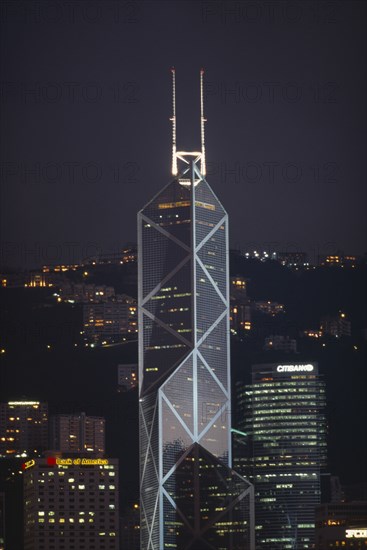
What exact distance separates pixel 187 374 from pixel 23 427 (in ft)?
38.0

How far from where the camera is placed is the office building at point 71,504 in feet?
356

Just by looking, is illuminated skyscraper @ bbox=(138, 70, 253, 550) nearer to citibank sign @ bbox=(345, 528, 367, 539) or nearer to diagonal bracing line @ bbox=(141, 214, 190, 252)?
diagonal bracing line @ bbox=(141, 214, 190, 252)

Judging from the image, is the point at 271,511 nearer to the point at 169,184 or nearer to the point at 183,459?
the point at 183,459

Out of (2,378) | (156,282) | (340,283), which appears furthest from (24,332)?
(340,283)

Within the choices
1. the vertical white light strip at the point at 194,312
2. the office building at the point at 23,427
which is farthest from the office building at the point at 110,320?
the vertical white light strip at the point at 194,312

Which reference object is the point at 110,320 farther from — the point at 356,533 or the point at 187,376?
the point at 356,533

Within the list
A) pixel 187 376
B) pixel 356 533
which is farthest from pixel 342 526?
pixel 187 376

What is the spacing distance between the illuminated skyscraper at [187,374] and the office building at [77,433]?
418 cm

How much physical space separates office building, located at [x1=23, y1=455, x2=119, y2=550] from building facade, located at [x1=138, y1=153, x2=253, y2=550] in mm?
4579

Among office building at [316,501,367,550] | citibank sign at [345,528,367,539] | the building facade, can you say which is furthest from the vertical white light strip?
citibank sign at [345,528,367,539]

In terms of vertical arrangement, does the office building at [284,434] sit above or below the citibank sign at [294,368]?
below

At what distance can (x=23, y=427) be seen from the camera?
126 meters

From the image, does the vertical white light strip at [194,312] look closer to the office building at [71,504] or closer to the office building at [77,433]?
the office building at [77,433]

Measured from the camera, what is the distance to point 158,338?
121250mm
